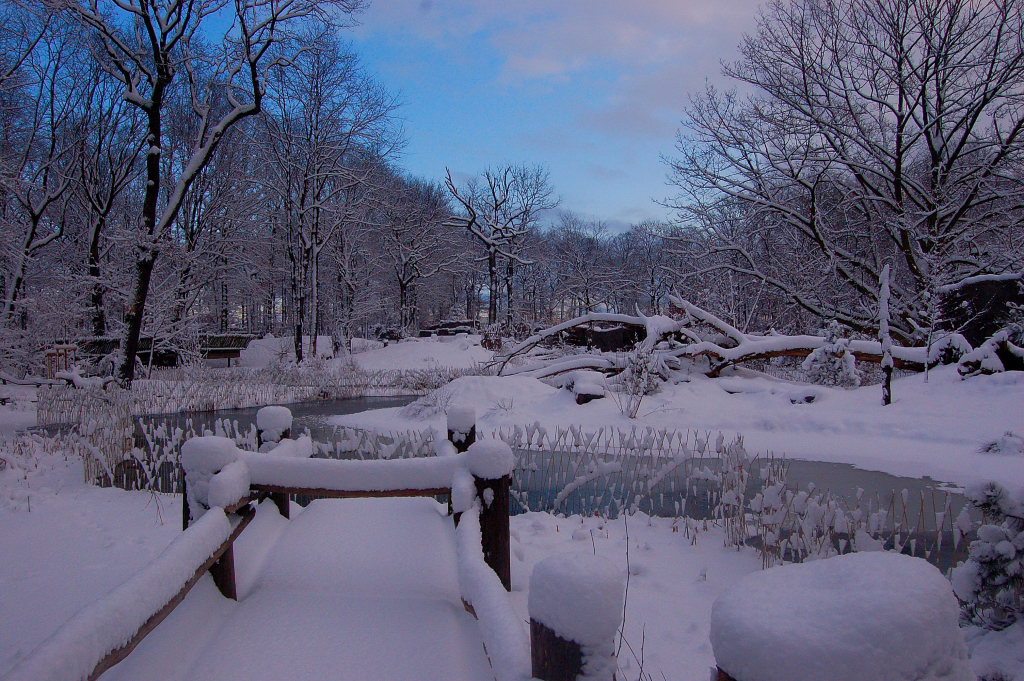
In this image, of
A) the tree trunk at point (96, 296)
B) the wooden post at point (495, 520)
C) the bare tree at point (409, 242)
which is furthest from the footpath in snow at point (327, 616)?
the bare tree at point (409, 242)

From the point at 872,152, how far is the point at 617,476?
12.0m

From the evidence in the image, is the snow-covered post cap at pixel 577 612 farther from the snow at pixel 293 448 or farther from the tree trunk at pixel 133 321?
the tree trunk at pixel 133 321

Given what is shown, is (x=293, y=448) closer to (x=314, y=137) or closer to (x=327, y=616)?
(x=327, y=616)

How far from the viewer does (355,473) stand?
103 inches

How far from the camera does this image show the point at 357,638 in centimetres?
215

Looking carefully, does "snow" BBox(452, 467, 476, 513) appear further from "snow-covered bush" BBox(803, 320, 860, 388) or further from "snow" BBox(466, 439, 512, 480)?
"snow-covered bush" BBox(803, 320, 860, 388)

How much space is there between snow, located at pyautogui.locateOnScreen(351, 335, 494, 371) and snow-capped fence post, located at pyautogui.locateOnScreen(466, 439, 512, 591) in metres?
16.5

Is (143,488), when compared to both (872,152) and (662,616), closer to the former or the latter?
(662,616)

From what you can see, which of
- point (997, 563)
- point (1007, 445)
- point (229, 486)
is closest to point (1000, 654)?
point (997, 563)

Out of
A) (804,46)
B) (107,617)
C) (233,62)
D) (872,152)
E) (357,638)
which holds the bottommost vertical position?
(357,638)

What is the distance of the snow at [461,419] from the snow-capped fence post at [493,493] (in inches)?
41.6

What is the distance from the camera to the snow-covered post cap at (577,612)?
115 centimetres

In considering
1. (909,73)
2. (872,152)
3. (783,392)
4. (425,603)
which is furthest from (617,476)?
(909,73)

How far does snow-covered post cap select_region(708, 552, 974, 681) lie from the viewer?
898 mm
